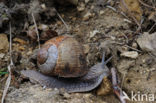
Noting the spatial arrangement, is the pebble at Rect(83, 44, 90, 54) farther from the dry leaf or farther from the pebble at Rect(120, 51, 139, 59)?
the dry leaf

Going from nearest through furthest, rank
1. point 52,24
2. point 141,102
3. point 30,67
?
1. point 141,102
2. point 30,67
3. point 52,24

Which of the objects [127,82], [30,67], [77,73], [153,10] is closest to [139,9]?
[153,10]

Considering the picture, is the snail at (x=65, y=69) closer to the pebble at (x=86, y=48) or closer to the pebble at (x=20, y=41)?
the pebble at (x=86, y=48)

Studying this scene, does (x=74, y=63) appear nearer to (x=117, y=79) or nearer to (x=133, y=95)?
(x=117, y=79)

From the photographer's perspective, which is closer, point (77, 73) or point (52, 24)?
point (77, 73)

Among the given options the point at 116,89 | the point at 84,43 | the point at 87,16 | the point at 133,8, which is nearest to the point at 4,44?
the point at 84,43

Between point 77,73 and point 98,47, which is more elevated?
point 98,47

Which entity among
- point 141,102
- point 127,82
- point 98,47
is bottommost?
point 141,102
